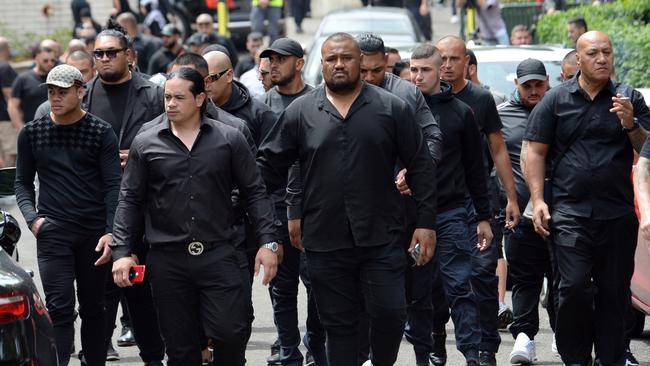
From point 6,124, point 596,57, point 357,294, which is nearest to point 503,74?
point 596,57

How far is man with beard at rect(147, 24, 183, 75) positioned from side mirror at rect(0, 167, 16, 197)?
10.7 meters

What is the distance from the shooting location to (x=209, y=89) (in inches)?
369

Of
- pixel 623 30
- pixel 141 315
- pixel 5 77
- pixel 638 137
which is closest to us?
pixel 638 137

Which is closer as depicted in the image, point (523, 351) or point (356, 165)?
point (356, 165)

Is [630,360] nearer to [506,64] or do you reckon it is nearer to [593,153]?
[593,153]

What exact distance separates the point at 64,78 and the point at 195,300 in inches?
69.0

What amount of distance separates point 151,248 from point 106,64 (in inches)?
84.2

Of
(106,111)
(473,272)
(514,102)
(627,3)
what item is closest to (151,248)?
(106,111)

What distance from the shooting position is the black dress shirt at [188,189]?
24.7 ft

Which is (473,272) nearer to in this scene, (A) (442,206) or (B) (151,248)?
(A) (442,206)

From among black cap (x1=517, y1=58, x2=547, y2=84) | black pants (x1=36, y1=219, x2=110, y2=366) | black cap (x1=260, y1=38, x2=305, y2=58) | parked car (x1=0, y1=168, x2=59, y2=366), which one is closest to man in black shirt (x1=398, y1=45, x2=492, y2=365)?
black cap (x1=517, y1=58, x2=547, y2=84)

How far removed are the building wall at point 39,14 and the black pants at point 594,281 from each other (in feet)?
78.9

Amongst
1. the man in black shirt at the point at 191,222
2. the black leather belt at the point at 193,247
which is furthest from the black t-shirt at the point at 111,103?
the black leather belt at the point at 193,247

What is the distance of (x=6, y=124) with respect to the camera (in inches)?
699
